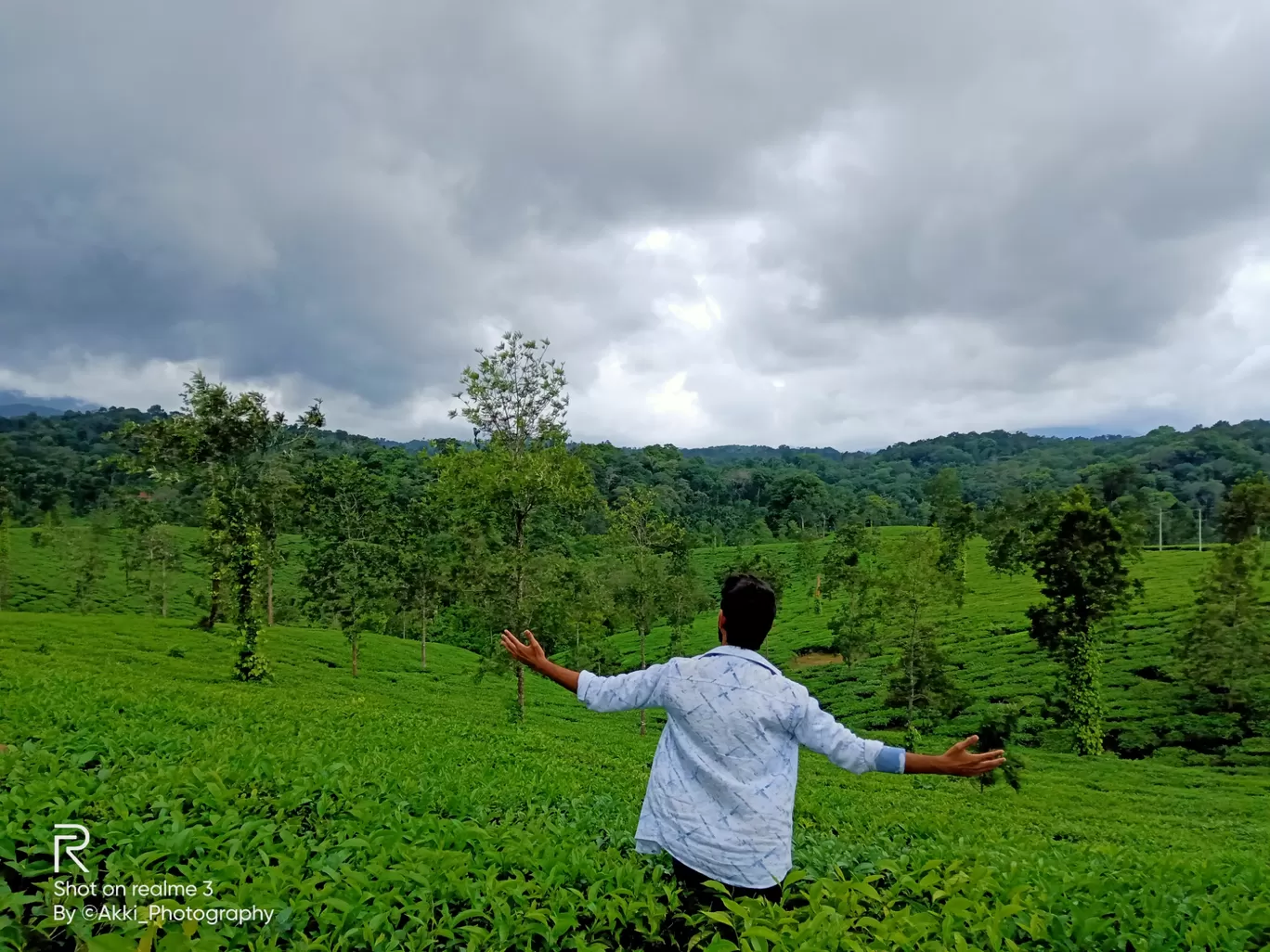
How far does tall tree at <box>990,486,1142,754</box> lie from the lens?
93.5 feet

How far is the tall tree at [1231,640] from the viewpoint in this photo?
95.3 ft

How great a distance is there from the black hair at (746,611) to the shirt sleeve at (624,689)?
1.18ft

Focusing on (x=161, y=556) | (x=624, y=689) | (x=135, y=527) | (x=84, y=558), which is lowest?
(x=84, y=558)

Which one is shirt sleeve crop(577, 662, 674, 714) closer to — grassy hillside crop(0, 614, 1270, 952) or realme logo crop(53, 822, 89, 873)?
grassy hillside crop(0, 614, 1270, 952)

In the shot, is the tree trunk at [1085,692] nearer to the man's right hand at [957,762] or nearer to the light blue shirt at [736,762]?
the man's right hand at [957,762]

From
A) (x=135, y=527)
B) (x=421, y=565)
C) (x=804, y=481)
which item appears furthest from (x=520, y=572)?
(x=804, y=481)

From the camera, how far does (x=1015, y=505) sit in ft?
200

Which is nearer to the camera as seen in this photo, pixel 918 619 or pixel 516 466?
pixel 516 466

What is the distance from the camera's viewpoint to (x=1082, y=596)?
29062 mm

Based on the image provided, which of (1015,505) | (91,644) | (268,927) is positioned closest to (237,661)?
(91,644)

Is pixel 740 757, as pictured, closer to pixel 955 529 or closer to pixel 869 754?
pixel 869 754

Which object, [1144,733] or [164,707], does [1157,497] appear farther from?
[164,707]

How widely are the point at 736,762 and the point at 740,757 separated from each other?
0.09 feet

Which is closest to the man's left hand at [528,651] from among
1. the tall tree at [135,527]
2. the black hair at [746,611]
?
the black hair at [746,611]
